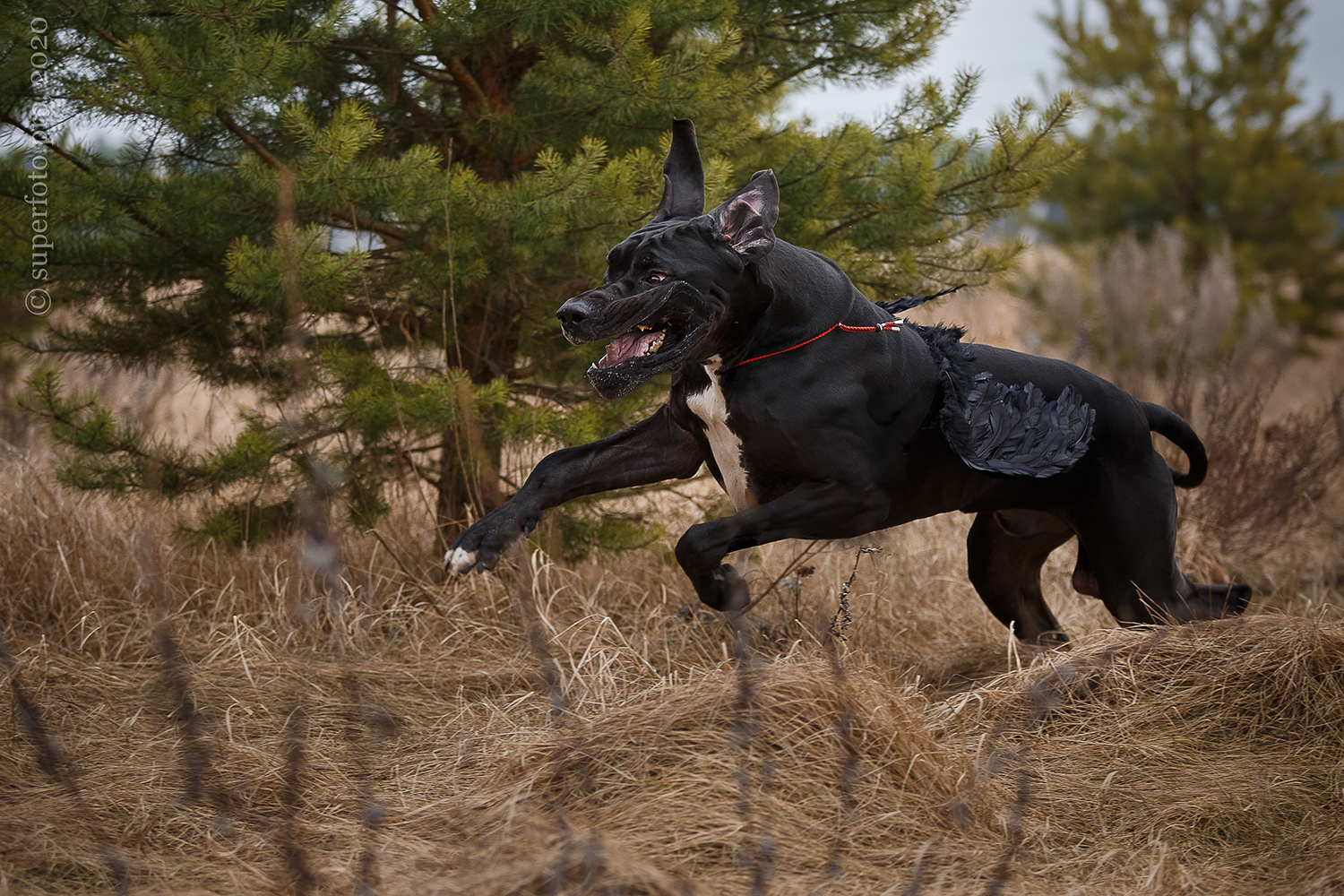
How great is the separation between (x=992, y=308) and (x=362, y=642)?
1076 cm

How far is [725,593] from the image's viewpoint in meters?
3.10

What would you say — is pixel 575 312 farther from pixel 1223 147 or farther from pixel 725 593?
pixel 1223 147

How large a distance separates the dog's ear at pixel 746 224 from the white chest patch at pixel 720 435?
1.02 feet

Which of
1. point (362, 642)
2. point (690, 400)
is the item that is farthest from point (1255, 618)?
point (362, 642)

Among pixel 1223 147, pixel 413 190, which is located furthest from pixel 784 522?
pixel 1223 147

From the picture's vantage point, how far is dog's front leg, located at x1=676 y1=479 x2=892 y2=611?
9.53ft

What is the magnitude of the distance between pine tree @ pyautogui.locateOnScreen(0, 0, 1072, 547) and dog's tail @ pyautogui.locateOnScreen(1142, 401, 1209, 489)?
1404mm

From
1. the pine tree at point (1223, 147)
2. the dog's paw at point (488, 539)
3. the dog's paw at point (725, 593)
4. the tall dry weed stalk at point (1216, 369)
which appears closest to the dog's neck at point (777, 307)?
the dog's paw at point (725, 593)

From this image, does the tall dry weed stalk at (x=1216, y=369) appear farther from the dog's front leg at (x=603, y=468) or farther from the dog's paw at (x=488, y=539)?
the dog's paw at (x=488, y=539)

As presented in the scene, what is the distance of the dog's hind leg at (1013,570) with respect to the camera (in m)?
3.97

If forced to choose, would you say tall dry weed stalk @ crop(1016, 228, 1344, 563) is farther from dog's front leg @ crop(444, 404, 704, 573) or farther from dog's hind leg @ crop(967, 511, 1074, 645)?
dog's front leg @ crop(444, 404, 704, 573)

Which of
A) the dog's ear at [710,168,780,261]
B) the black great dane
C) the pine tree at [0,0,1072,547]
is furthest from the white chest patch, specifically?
the pine tree at [0,0,1072,547]

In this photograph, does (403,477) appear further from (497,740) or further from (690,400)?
(690,400)

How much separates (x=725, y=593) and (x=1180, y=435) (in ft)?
6.17
